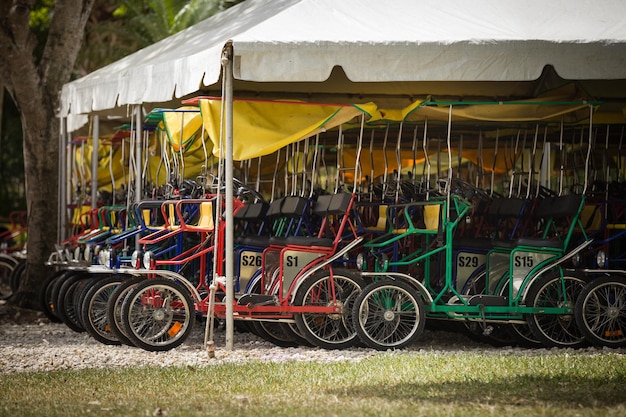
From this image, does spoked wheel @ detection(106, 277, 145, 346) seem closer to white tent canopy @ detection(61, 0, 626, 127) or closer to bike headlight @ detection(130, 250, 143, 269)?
bike headlight @ detection(130, 250, 143, 269)

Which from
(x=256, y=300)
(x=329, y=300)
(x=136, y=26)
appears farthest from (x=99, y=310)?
(x=136, y=26)

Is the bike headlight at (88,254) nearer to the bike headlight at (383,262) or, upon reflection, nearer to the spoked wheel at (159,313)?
the spoked wheel at (159,313)

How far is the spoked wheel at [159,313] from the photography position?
10.6 metres

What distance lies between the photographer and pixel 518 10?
11.1 metres

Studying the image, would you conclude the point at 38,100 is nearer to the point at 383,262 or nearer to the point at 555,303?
the point at 383,262

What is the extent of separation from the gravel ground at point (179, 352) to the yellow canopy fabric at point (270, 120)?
1.75 metres

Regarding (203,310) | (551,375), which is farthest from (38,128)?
(551,375)

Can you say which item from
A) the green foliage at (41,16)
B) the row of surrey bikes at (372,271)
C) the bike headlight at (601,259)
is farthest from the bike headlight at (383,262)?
the green foliage at (41,16)

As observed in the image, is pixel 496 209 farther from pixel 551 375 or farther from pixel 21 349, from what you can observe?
pixel 21 349

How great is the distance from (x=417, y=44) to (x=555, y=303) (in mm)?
2626

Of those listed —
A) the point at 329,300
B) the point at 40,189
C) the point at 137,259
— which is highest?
the point at 40,189

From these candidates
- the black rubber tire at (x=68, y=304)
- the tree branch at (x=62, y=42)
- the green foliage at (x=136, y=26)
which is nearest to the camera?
the black rubber tire at (x=68, y=304)

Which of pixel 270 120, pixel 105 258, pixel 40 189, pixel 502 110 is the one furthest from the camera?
pixel 40 189

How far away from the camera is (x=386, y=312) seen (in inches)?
418
